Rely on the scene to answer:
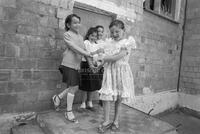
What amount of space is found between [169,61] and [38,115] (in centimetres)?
441

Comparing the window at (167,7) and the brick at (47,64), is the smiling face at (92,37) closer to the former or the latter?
the brick at (47,64)

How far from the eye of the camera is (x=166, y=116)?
17.6ft

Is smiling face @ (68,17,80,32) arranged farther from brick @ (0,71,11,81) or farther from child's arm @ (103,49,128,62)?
brick @ (0,71,11,81)

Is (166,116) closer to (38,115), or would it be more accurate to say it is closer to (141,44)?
(141,44)

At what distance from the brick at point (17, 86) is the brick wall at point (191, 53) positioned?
16.8ft

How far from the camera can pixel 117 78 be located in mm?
2168

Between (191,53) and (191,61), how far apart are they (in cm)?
27

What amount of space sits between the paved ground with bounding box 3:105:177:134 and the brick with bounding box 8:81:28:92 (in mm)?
498

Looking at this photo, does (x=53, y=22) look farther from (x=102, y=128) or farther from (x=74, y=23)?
(x=102, y=128)

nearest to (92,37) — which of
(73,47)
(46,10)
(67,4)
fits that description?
(73,47)

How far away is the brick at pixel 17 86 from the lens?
2570 mm

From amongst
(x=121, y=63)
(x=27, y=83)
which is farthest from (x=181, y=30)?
(x=27, y=83)

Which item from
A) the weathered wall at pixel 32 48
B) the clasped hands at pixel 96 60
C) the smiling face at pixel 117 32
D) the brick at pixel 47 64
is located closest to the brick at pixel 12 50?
the weathered wall at pixel 32 48

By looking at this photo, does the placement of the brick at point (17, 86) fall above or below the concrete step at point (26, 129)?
above
